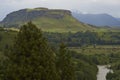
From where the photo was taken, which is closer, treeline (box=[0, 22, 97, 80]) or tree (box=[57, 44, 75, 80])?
treeline (box=[0, 22, 97, 80])

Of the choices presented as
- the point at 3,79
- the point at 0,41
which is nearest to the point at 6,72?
the point at 3,79

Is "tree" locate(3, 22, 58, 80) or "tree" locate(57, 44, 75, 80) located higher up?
"tree" locate(3, 22, 58, 80)

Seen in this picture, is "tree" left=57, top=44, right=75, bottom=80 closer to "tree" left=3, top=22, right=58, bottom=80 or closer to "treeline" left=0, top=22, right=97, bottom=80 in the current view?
"treeline" left=0, top=22, right=97, bottom=80

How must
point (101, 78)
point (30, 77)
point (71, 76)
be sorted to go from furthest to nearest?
point (101, 78) < point (71, 76) < point (30, 77)

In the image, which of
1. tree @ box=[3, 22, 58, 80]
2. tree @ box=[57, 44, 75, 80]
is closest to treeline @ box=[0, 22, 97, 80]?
tree @ box=[3, 22, 58, 80]

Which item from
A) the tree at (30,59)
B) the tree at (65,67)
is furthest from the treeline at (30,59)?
the tree at (65,67)

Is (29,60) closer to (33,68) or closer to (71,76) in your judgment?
(33,68)

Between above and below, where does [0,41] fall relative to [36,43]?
below

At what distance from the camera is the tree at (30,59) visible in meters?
27.9

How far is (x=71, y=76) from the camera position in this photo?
40062mm

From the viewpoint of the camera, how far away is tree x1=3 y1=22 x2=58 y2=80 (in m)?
27.9

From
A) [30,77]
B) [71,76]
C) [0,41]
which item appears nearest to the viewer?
[30,77]

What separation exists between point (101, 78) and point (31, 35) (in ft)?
413

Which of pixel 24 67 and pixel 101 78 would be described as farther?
pixel 101 78
